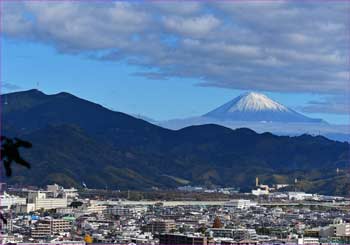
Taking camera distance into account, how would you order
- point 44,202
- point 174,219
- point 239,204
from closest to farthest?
1. point 174,219
2. point 44,202
3. point 239,204

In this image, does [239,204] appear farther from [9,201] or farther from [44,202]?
[9,201]

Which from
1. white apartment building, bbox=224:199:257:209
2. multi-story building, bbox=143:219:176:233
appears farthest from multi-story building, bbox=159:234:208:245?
white apartment building, bbox=224:199:257:209

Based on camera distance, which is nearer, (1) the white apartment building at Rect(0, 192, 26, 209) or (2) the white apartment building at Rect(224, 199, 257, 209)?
(1) the white apartment building at Rect(0, 192, 26, 209)

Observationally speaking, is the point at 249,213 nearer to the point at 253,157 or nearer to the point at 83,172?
the point at 83,172

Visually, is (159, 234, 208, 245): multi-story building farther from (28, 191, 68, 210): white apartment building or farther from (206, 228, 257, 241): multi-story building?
(28, 191, 68, 210): white apartment building

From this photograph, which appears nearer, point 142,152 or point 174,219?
point 174,219

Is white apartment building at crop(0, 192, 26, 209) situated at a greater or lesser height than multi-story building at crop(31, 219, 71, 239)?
greater

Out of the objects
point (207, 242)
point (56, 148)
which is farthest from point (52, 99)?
point (207, 242)

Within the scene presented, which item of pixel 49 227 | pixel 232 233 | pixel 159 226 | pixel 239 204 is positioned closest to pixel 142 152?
pixel 239 204

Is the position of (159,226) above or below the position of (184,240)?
above
